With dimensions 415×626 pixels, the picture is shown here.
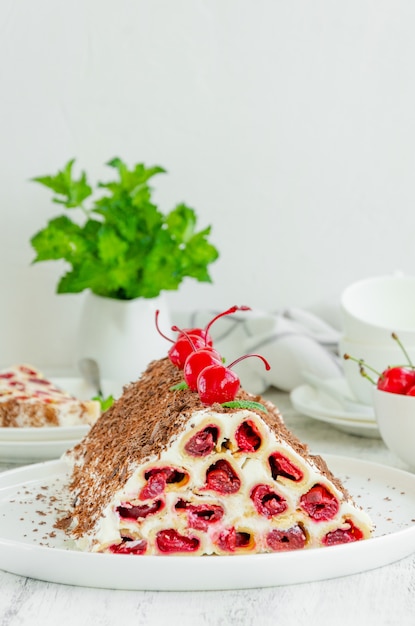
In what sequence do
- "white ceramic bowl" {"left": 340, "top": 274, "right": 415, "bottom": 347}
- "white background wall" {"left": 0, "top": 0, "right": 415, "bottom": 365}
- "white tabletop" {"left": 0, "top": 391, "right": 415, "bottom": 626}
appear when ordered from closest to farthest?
"white tabletop" {"left": 0, "top": 391, "right": 415, "bottom": 626}
"white ceramic bowl" {"left": 340, "top": 274, "right": 415, "bottom": 347}
"white background wall" {"left": 0, "top": 0, "right": 415, "bottom": 365}

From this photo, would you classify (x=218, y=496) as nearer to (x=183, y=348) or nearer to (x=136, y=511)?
(x=136, y=511)

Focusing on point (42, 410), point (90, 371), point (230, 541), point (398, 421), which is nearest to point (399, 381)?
point (398, 421)

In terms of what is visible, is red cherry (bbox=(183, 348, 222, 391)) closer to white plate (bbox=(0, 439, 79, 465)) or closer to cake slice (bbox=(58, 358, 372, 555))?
cake slice (bbox=(58, 358, 372, 555))

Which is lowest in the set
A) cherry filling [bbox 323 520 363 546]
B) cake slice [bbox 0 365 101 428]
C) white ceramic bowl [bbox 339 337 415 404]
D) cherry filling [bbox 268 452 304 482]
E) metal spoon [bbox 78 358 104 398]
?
metal spoon [bbox 78 358 104 398]

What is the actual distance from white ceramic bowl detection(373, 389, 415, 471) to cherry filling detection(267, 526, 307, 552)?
0.58 metres

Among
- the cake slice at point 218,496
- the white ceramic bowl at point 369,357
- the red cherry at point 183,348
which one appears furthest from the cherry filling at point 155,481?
the white ceramic bowl at point 369,357

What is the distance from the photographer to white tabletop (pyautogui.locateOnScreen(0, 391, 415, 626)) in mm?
1474

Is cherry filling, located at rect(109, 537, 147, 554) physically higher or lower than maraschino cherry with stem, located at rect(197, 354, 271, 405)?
lower

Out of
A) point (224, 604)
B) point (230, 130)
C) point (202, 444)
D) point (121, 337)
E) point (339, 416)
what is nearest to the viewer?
point (224, 604)

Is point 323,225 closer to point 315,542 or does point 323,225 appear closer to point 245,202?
point 245,202

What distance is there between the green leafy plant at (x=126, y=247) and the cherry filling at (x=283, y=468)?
1.48 m

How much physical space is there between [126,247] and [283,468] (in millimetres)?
1548

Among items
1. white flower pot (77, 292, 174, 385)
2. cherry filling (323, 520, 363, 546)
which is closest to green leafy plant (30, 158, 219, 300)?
white flower pot (77, 292, 174, 385)

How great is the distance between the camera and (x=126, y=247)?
3.11 metres
